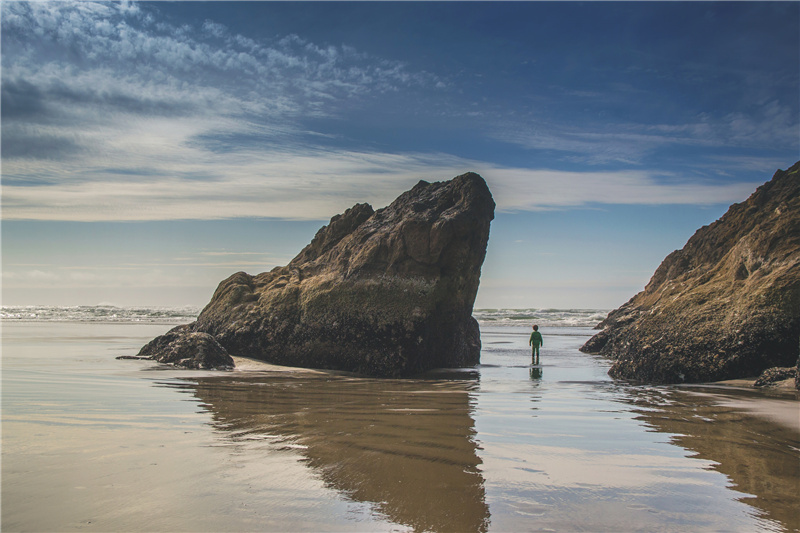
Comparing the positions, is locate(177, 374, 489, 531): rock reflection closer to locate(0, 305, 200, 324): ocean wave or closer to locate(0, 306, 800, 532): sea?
locate(0, 306, 800, 532): sea

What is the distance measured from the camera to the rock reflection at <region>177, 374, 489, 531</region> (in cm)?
365

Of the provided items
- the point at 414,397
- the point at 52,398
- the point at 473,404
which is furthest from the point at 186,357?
the point at 473,404

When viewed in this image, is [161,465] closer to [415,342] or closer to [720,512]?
[720,512]

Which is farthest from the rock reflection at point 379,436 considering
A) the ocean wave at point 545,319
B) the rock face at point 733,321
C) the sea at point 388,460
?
the ocean wave at point 545,319

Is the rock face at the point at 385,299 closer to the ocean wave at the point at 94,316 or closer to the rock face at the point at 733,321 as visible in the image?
the rock face at the point at 733,321

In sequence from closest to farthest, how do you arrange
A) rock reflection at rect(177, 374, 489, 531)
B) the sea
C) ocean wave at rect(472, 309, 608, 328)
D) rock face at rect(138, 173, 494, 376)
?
the sea
rock reflection at rect(177, 374, 489, 531)
rock face at rect(138, 173, 494, 376)
ocean wave at rect(472, 309, 608, 328)

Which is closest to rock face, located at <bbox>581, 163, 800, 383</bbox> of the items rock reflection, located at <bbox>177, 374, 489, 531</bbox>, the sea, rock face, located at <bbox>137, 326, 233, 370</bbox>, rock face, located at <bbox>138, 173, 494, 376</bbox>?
the sea

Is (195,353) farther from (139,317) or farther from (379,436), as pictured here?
(139,317)

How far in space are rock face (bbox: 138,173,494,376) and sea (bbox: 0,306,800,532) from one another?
11.0 ft

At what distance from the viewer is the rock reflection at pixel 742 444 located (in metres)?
3.82

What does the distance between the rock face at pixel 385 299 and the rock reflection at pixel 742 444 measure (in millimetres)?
4984

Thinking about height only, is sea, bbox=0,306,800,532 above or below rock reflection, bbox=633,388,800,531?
below

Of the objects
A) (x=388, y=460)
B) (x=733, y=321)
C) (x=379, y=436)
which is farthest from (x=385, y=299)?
(x=388, y=460)

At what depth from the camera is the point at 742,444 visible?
208 inches
